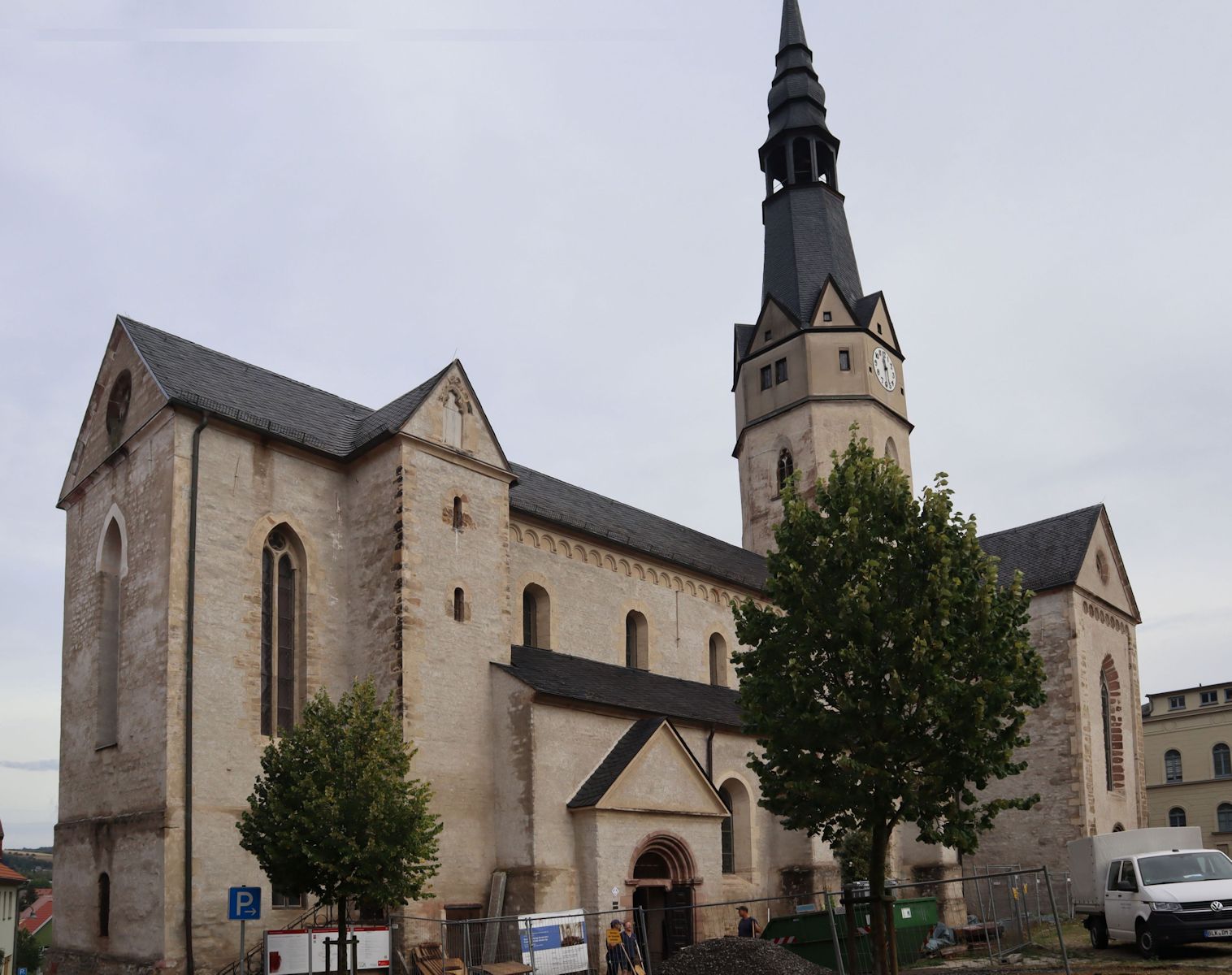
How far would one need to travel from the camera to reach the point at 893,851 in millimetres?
33656

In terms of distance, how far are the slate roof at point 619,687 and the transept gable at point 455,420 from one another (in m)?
4.77

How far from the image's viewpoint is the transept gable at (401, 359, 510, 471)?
84.8 ft

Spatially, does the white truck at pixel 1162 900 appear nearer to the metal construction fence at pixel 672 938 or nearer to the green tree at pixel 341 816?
the metal construction fence at pixel 672 938

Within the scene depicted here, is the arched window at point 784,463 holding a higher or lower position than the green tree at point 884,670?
higher

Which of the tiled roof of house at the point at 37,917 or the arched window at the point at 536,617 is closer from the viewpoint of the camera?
the arched window at the point at 536,617

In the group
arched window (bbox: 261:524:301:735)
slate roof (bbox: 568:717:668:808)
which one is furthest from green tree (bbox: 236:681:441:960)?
slate roof (bbox: 568:717:668:808)

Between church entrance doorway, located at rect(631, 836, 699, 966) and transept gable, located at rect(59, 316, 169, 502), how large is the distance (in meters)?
14.2

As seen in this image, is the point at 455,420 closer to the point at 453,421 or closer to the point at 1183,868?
the point at 453,421

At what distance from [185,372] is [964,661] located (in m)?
16.9

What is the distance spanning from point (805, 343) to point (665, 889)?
79.8ft

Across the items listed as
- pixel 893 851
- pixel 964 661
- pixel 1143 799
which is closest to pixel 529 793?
pixel 964 661

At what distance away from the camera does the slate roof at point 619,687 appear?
1021 inches

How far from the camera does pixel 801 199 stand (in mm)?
47875

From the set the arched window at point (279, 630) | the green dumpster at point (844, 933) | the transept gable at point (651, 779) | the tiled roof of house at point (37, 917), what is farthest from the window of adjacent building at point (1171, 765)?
the tiled roof of house at point (37, 917)
